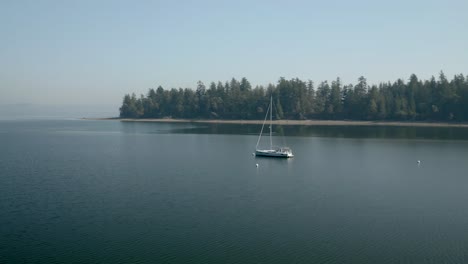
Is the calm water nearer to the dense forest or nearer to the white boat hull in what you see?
the white boat hull

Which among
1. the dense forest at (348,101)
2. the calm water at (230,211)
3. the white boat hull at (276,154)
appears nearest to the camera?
the calm water at (230,211)

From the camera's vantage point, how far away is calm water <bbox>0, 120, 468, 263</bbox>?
25250 millimetres

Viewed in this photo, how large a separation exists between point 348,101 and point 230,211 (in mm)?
148307

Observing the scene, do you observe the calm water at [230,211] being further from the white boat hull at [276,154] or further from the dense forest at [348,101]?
→ the dense forest at [348,101]

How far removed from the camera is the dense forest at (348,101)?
152 metres

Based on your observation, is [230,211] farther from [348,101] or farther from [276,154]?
[348,101]

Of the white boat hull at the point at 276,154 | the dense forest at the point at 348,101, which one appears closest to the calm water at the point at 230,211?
the white boat hull at the point at 276,154

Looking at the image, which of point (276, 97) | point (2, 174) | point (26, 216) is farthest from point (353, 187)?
point (276, 97)

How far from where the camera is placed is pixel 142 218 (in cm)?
3139

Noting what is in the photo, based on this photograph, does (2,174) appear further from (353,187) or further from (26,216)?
(353,187)

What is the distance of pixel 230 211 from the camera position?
3359cm

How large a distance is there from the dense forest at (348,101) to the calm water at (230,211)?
101 metres

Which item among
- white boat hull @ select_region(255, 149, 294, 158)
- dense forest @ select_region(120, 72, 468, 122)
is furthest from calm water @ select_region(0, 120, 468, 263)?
dense forest @ select_region(120, 72, 468, 122)

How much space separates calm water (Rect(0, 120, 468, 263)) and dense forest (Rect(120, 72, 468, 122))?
10139cm
